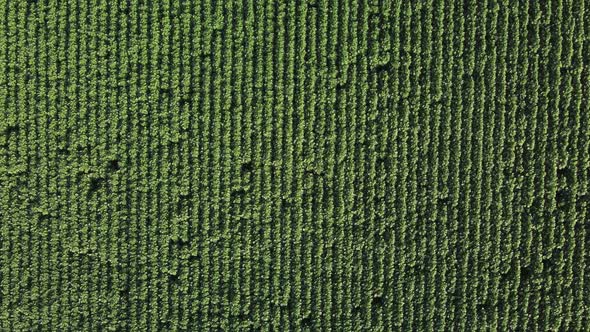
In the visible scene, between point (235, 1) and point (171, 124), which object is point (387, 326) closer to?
point (171, 124)

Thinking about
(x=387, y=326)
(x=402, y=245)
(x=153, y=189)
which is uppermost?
(x=153, y=189)

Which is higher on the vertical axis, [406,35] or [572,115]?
[406,35]

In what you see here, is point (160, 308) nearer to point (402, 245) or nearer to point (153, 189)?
point (153, 189)

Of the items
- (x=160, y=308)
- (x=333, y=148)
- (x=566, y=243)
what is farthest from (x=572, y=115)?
(x=160, y=308)

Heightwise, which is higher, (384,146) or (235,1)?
(235,1)

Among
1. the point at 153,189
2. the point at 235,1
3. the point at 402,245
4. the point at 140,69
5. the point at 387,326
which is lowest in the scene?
the point at 387,326

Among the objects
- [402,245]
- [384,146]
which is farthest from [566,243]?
[384,146]
